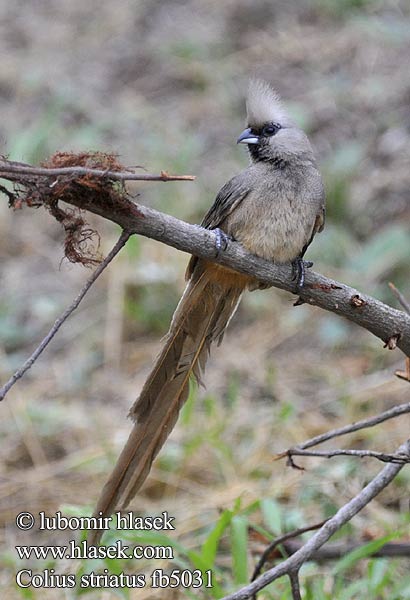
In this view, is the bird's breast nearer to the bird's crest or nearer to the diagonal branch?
the diagonal branch

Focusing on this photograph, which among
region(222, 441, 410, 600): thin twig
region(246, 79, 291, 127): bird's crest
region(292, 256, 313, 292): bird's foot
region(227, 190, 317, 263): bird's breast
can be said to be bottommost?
region(222, 441, 410, 600): thin twig

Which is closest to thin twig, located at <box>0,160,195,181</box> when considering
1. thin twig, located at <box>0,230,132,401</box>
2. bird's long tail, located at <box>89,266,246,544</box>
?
thin twig, located at <box>0,230,132,401</box>

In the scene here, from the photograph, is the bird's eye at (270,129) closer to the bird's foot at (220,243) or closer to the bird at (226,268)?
the bird at (226,268)

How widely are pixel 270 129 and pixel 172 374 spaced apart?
103 centimetres

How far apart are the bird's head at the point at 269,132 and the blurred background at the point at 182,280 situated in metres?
0.88

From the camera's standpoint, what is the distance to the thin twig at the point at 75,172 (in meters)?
1.92

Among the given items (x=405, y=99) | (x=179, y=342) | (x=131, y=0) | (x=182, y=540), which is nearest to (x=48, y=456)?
(x=182, y=540)

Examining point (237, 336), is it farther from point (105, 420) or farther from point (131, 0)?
point (131, 0)

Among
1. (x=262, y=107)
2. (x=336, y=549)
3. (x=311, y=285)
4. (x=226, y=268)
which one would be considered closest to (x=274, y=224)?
(x=226, y=268)

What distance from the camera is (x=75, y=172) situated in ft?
6.51

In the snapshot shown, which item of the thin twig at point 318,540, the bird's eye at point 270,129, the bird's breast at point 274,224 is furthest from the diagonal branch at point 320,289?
the bird's eye at point 270,129

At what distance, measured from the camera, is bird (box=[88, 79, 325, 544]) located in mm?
2844

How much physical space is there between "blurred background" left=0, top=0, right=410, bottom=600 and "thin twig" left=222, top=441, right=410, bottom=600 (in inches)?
14.2

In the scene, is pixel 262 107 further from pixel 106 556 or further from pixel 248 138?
pixel 106 556
